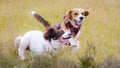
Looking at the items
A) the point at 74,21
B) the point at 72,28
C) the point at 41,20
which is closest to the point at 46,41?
the point at 41,20

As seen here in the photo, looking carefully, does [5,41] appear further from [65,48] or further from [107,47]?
[107,47]

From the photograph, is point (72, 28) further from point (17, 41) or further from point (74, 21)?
point (17, 41)

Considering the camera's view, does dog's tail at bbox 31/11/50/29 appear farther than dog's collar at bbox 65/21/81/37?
Yes

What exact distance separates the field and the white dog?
0.45ft

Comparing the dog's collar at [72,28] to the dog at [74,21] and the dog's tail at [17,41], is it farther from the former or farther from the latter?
the dog's tail at [17,41]

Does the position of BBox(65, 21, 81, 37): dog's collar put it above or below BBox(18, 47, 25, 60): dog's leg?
above

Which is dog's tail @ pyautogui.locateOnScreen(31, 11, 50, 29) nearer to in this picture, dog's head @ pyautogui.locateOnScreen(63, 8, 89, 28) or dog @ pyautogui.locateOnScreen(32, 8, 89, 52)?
dog @ pyautogui.locateOnScreen(32, 8, 89, 52)

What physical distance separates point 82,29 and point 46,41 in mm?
645

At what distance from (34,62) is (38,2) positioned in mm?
2104

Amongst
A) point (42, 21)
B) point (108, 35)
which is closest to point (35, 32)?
point (42, 21)

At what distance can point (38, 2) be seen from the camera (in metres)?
10.2

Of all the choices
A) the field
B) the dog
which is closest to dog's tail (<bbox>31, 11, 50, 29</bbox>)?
the field

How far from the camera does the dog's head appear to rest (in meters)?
9.29

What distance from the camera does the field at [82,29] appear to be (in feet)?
29.6
